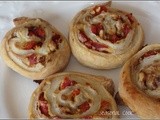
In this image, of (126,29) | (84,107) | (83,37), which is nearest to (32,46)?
(83,37)

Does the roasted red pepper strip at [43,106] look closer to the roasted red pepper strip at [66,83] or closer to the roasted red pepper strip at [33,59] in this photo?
the roasted red pepper strip at [66,83]

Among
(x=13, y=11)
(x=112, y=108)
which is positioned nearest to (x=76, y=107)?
(x=112, y=108)

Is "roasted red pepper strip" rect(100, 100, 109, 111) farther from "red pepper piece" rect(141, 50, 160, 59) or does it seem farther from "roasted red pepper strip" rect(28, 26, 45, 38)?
"roasted red pepper strip" rect(28, 26, 45, 38)

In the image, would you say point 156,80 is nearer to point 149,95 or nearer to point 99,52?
point 149,95

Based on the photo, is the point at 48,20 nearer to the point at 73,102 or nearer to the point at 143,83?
the point at 73,102

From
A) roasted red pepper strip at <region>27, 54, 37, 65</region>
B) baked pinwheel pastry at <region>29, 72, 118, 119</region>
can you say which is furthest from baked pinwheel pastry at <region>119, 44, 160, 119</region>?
roasted red pepper strip at <region>27, 54, 37, 65</region>

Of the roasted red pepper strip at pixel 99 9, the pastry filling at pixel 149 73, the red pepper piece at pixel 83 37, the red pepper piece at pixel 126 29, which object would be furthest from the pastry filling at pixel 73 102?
the roasted red pepper strip at pixel 99 9
